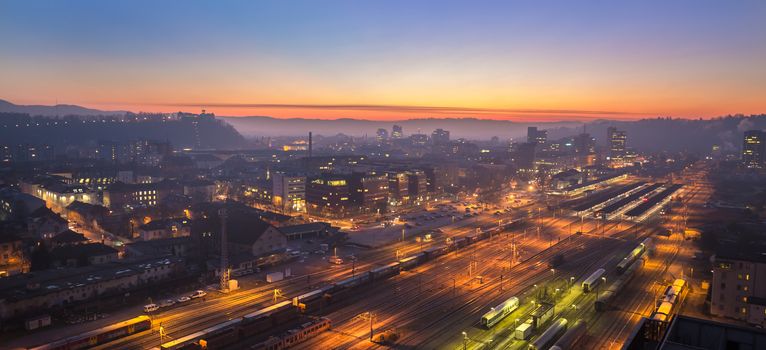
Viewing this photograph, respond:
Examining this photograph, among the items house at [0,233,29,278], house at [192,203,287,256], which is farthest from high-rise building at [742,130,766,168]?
house at [0,233,29,278]

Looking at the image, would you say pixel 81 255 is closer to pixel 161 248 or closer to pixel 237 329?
pixel 161 248

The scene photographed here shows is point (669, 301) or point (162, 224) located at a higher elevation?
point (669, 301)

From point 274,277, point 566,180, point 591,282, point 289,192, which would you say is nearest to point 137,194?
point 289,192

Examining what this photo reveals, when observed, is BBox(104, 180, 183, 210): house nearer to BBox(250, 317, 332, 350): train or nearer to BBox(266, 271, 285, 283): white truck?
BBox(266, 271, 285, 283): white truck

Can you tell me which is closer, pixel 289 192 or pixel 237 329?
pixel 237 329

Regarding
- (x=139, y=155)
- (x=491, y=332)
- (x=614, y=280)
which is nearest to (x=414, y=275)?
(x=491, y=332)

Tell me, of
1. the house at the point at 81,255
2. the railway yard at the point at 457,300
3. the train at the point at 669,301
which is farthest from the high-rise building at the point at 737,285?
the house at the point at 81,255

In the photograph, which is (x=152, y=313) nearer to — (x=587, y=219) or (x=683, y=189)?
(x=587, y=219)
